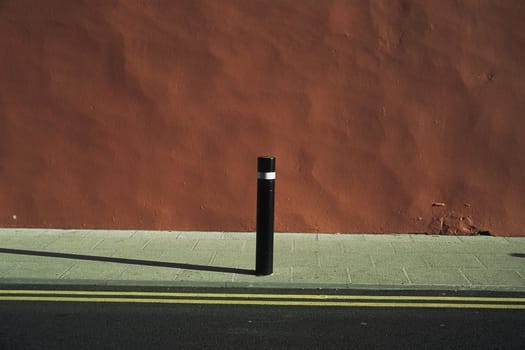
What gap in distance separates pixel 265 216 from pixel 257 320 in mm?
1416

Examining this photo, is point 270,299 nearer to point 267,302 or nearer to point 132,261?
point 267,302

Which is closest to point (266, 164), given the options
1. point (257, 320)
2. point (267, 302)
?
point (267, 302)

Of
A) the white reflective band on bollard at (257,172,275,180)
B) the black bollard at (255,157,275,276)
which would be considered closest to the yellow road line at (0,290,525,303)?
the black bollard at (255,157,275,276)

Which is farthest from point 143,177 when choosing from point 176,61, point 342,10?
point 342,10

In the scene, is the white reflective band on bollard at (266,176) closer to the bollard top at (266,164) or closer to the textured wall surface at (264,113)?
the bollard top at (266,164)

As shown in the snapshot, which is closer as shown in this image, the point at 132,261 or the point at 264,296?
the point at 264,296

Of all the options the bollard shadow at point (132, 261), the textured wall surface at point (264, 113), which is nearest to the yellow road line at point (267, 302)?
the bollard shadow at point (132, 261)

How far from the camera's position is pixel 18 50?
324 inches

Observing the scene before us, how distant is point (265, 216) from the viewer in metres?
6.43

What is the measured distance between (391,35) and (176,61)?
2.76 metres

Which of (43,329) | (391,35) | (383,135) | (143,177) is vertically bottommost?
(43,329)

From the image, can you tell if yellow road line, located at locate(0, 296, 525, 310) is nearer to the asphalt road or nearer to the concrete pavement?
the asphalt road

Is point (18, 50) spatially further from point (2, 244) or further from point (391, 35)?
point (391, 35)

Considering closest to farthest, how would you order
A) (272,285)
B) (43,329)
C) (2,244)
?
(43,329) → (272,285) → (2,244)
